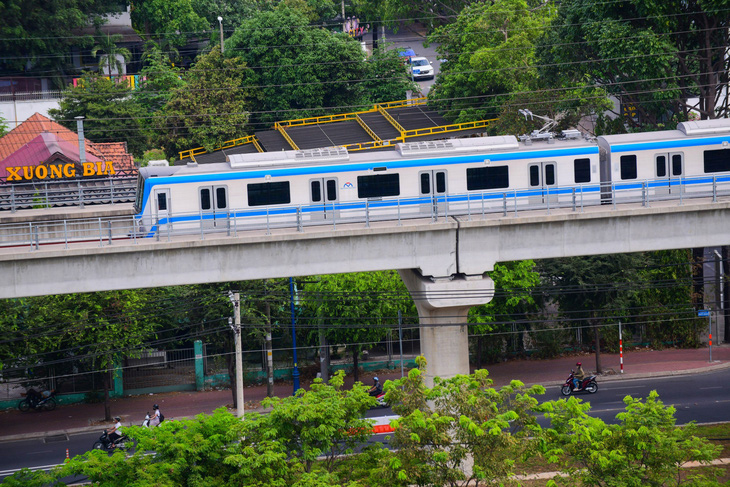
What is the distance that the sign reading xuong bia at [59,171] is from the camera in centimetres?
6353

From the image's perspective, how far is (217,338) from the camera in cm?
5088

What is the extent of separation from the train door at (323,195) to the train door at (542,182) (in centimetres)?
775

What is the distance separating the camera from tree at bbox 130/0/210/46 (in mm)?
92375

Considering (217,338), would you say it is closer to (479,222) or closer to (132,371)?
(132,371)

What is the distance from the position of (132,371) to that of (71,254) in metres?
20.9

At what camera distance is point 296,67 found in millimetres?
78562

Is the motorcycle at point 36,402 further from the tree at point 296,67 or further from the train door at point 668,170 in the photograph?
the tree at point 296,67

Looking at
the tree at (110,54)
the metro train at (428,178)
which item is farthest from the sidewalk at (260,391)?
the tree at (110,54)

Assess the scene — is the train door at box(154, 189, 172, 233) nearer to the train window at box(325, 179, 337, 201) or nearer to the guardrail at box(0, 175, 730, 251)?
the guardrail at box(0, 175, 730, 251)

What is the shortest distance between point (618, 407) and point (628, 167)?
1220 centimetres

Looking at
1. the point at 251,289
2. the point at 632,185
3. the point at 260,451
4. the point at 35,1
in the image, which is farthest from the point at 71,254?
the point at 35,1

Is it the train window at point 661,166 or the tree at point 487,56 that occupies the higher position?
the tree at point 487,56

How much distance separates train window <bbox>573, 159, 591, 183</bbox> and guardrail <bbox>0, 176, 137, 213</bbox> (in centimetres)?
2398

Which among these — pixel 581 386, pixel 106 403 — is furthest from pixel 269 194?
pixel 581 386
